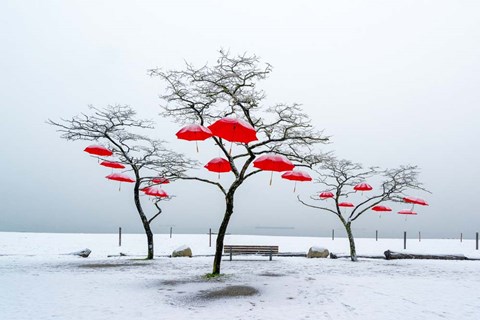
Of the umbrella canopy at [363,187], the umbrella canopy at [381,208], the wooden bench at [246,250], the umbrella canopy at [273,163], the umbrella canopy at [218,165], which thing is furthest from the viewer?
the umbrella canopy at [381,208]

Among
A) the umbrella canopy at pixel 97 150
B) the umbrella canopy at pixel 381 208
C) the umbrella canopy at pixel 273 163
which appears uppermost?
the umbrella canopy at pixel 97 150

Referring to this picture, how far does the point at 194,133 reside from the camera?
982 centimetres

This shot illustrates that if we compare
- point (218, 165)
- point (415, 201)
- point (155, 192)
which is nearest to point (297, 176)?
point (218, 165)

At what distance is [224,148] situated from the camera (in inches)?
494

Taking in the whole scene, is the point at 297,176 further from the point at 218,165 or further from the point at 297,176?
the point at 218,165

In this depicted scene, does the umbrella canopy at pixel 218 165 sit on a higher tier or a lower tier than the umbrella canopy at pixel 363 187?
higher

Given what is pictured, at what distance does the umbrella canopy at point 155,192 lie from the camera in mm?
17047

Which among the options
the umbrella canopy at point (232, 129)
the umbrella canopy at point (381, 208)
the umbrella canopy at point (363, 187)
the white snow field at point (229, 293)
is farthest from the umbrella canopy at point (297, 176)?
the umbrella canopy at point (381, 208)

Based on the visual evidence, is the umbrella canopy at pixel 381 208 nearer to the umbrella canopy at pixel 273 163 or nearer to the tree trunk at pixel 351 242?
the tree trunk at pixel 351 242

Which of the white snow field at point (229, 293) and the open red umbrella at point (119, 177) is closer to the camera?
the white snow field at point (229, 293)

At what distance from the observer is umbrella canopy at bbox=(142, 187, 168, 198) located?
1705cm

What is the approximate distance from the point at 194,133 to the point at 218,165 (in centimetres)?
234

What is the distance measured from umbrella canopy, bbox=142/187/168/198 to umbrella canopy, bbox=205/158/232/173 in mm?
6075

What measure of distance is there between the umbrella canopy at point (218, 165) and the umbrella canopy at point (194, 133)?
83.7 inches
